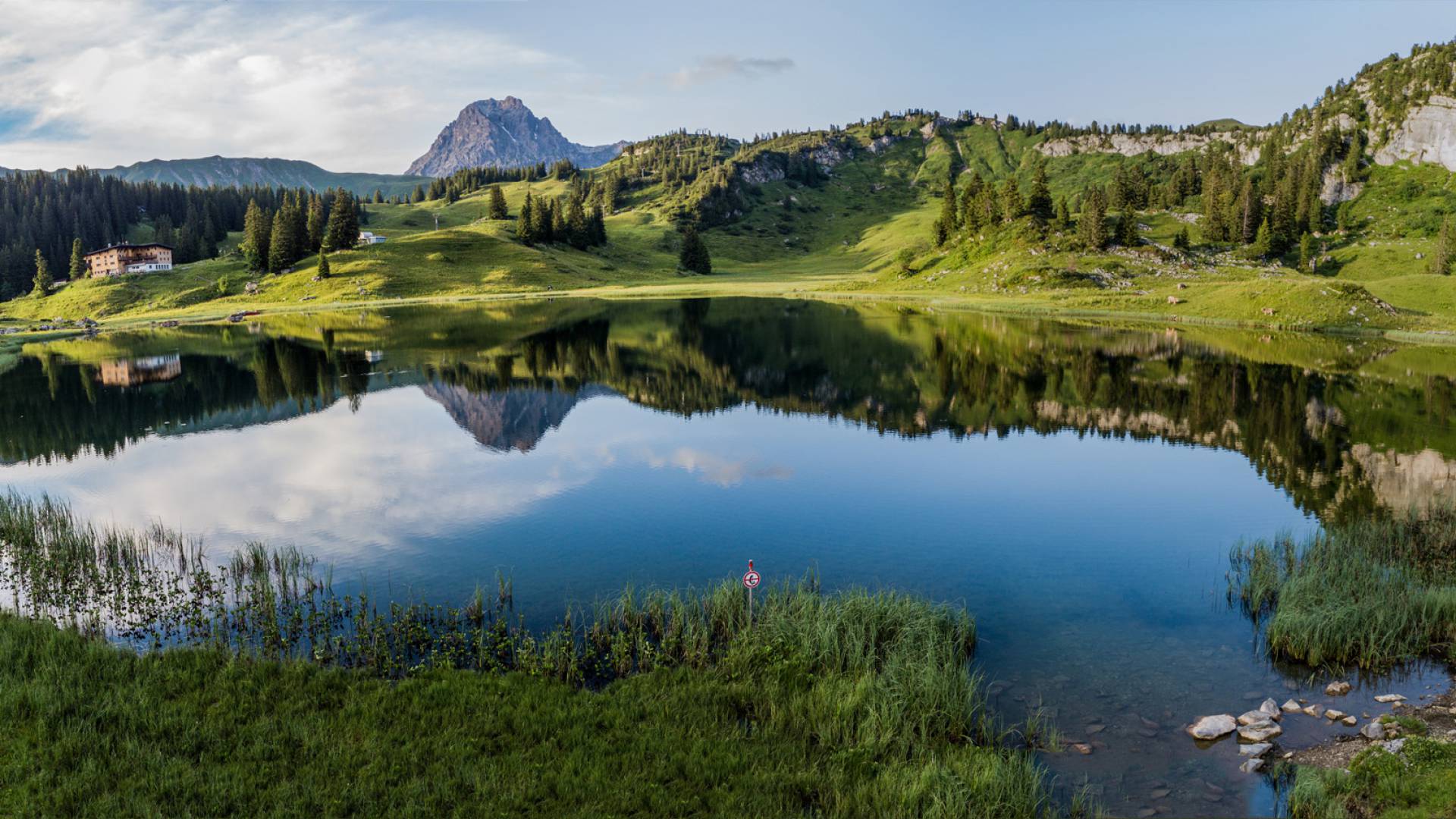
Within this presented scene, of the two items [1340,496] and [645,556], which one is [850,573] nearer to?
[645,556]

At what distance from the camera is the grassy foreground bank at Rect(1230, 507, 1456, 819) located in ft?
40.6

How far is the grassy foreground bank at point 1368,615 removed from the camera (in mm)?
12375

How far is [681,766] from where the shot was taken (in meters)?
13.2

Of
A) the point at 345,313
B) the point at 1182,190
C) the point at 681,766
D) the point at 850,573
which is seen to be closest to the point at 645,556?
the point at 850,573

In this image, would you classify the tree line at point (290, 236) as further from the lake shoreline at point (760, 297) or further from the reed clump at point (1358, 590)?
the reed clump at point (1358, 590)

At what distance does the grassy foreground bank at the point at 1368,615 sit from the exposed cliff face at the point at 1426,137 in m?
216

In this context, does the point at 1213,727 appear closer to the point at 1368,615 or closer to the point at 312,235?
the point at 1368,615

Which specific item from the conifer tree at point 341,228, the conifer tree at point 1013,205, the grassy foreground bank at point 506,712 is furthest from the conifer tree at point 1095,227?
the conifer tree at point 341,228

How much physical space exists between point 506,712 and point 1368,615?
70.5 ft

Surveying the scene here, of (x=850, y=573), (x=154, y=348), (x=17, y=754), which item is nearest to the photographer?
(x=17, y=754)

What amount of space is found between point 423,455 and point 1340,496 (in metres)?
44.8

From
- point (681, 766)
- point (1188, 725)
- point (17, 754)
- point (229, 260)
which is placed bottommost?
point (1188, 725)

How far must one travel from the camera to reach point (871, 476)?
3688 cm

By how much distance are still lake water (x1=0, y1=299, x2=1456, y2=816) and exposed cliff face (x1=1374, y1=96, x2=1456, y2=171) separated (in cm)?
14993
